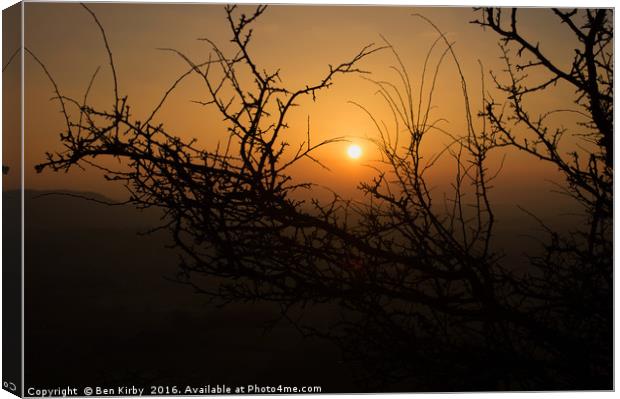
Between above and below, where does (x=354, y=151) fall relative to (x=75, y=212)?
above

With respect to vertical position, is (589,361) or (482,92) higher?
(482,92)

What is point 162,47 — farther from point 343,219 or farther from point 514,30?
point 514,30

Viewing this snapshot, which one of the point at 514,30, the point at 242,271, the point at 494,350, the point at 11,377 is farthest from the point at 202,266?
the point at 514,30

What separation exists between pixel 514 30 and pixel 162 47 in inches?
51.0

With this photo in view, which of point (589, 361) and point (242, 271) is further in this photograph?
point (589, 361)

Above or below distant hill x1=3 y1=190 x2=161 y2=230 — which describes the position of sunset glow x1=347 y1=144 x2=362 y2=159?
above

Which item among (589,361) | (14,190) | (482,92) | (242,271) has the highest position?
(482,92)

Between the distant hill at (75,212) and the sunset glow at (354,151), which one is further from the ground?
the sunset glow at (354,151)

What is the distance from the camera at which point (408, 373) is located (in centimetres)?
326

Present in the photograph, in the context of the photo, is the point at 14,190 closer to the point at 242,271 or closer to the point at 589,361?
the point at 242,271

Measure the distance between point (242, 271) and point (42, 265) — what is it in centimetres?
70

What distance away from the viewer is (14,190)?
315 centimetres

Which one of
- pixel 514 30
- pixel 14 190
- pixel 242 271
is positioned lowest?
pixel 242 271

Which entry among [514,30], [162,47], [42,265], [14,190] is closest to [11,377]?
[42,265]
